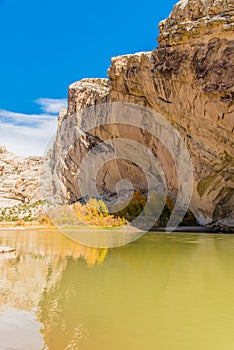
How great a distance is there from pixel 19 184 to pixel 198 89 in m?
57.8

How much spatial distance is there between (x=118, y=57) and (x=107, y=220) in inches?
728

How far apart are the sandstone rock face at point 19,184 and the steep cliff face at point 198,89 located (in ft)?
142

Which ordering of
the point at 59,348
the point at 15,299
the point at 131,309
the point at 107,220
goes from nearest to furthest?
1. the point at 59,348
2. the point at 131,309
3. the point at 15,299
4. the point at 107,220

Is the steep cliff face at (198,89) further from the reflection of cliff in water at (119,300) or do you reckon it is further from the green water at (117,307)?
the green water at (117,307)

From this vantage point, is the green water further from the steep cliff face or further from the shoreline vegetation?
the shoreline vegetation

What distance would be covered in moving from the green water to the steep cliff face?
2059 centimetres

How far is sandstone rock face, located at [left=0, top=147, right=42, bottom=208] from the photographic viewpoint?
3017 inches

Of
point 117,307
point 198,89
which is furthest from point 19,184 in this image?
point 117,307

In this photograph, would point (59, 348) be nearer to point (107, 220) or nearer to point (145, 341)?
point (145, 341)

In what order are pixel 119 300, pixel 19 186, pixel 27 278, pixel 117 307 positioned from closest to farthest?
1. pixel 117 307
2. pixel 119 300
3. pixel 27 278
4. pixel 19 186

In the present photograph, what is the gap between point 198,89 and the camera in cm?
3012

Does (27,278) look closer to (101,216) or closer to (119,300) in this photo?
(119,300)

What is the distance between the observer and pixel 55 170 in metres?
64.7

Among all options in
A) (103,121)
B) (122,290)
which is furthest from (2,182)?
(122,290)
